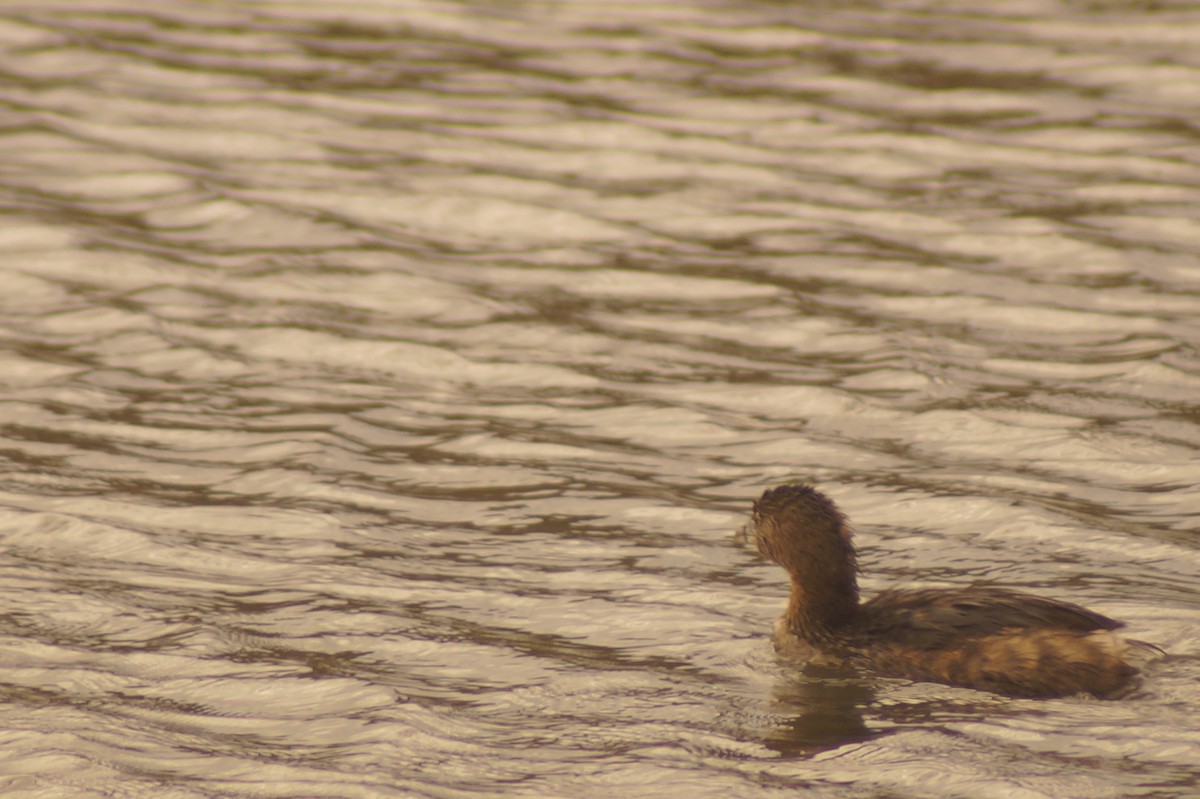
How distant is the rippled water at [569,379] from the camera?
271 inches

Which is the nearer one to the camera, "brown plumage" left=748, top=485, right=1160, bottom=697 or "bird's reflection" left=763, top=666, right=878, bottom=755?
"bird's reflection" left=763, top=666, right=878, bottom=755

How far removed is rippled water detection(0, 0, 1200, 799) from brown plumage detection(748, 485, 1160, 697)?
14cm

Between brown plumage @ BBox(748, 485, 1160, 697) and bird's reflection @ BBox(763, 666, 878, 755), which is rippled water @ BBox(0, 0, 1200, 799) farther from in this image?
brown plumage @ BBox(748, 485, 1160, 697)

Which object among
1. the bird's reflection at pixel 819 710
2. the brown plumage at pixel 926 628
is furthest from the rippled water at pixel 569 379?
the brown plumage at pixel 926 628

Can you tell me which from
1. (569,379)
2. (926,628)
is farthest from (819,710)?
(569,379)

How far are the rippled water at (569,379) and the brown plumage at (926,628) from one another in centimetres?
14

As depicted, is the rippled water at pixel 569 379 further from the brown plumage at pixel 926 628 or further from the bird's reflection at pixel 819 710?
the brown plumage at pixel 926 628

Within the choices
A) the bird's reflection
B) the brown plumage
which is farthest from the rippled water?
the brown plumage

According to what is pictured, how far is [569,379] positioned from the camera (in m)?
10.9

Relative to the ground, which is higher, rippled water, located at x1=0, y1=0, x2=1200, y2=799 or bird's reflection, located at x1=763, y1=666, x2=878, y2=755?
rippled water, located at x1=0, y1=0, x2=1200, y2=799

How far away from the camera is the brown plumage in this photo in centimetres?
694

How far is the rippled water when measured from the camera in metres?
6.88

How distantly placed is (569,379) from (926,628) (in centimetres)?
400

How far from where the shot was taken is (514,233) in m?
13.3
